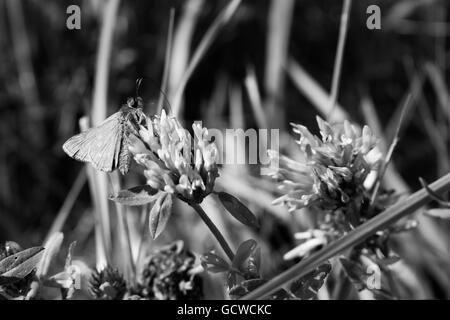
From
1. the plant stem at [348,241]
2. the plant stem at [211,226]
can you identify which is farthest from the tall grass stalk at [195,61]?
the plant stem at [348,241]

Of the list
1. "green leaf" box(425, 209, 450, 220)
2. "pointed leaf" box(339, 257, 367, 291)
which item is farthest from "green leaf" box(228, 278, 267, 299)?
"green leaf" box(425, 209, 450, 220)

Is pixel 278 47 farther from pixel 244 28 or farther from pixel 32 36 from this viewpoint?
pixel 32 36

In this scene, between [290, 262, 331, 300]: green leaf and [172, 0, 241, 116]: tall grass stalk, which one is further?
[172, 0, 241, 116]: tall grass stalk

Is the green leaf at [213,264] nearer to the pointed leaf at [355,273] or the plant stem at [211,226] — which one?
the plant stem at [211,226]

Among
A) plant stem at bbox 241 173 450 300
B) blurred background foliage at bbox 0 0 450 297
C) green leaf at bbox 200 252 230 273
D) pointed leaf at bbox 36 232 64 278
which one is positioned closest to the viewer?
plant stem at bbox 241 173 450 300

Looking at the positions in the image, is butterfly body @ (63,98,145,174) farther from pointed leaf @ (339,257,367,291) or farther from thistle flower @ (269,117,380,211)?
pointed leaf @ (339,257,367,291)

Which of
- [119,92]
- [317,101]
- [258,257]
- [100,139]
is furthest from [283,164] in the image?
[119,92]

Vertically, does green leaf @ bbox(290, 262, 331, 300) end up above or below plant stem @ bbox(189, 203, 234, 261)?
below
